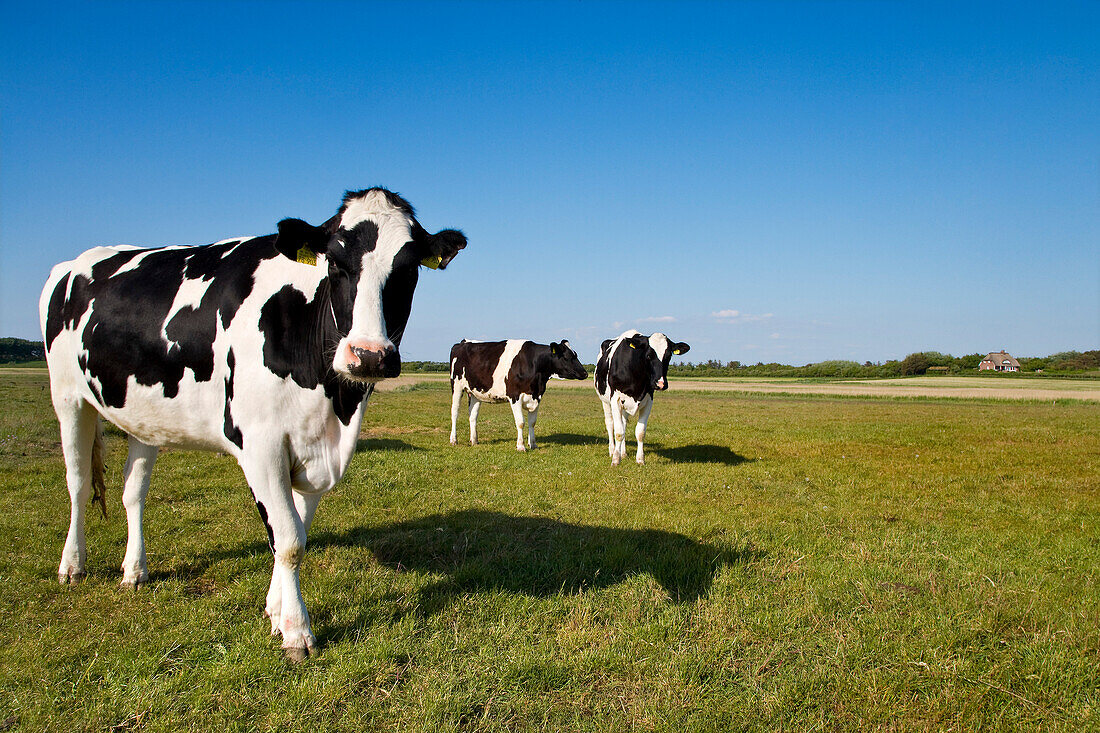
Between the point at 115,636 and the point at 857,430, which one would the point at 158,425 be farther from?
the point at 857,430

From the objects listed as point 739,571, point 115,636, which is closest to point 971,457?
point 739,571

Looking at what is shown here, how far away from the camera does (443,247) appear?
4.20 m

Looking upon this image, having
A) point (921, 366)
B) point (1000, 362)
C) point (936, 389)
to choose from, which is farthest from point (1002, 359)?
point (936, 389)

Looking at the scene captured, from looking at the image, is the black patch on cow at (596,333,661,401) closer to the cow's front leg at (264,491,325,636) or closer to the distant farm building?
the cow's front leg at (264,491,325,636)

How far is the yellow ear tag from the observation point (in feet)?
13.2

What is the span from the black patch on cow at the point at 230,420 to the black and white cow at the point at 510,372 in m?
10.1

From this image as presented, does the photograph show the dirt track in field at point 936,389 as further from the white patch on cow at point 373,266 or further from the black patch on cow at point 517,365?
the white patch on cow at point 373,266

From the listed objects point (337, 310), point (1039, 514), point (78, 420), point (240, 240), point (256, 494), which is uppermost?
point (240, 240)

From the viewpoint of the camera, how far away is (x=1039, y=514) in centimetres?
804

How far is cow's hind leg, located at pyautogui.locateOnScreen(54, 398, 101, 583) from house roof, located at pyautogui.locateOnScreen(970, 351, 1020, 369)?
116325 mm

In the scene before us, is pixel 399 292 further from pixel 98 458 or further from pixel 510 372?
pixel 510 372

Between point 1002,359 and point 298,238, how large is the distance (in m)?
121

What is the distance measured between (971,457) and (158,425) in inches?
Answer: 566

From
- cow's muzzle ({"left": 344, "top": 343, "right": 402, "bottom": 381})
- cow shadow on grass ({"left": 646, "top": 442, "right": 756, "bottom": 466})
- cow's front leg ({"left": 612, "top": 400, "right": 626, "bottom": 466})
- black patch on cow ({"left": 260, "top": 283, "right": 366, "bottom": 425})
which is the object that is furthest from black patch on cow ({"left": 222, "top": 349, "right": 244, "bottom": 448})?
cow shadow on grass ({"left": 646, "top": 442, "right": 756, "bottom": 466})
